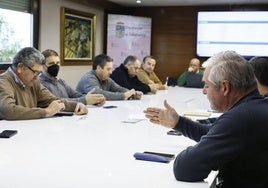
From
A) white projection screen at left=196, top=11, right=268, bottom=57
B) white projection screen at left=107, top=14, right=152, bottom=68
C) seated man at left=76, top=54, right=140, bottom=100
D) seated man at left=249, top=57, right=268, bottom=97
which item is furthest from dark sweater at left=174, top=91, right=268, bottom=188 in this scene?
white projection screen at left=196, top=11, right=268, bottom=57

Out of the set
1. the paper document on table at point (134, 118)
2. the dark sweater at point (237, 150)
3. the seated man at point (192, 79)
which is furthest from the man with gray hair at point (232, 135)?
the seated man at point (192, 79)

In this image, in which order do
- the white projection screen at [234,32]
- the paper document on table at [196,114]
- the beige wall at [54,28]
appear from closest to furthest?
the paper document on table at [196,114] < the beige wall at [54,28] < the white projection screen at [234,32]

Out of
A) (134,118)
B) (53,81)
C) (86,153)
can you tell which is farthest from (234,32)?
(86,153)

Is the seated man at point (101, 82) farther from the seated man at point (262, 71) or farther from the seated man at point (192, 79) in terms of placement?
the seated man at point (192, 79)

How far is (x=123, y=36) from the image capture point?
786 centimetres

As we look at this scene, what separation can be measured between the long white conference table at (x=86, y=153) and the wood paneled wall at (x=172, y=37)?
18.2 ft

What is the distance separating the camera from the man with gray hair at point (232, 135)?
4.51 ft

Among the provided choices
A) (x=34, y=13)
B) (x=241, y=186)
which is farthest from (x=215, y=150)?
(x=34, y=13)

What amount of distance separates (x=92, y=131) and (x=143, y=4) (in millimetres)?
6189

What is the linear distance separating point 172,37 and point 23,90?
5.91 meters

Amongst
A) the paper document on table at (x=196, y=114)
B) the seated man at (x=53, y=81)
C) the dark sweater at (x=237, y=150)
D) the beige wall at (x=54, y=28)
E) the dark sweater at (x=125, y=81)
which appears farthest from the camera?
the beige wall at (x=54, y=28)

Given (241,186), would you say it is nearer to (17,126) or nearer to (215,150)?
(215,150)

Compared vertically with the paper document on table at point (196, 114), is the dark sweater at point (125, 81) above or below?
above

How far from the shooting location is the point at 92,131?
7.91ft
